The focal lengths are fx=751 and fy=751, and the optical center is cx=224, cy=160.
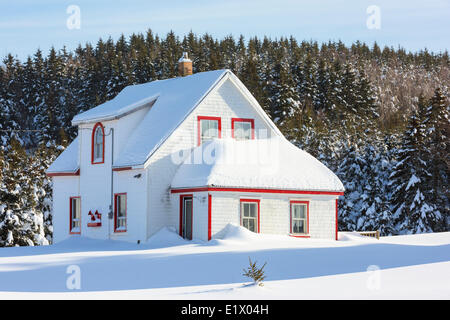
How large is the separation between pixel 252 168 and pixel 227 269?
395 inches

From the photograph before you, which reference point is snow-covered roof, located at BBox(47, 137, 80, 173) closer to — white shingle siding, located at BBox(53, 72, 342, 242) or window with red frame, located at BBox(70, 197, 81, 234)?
white shingle siding, located at BBox(53, 72, 342, 242)

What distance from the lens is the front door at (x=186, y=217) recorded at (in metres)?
33.0

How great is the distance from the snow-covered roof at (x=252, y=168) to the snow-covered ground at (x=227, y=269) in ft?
7.34

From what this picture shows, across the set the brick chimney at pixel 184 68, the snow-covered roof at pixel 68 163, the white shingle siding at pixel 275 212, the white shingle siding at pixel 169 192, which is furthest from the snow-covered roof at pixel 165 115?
the snow-covered roof at pixel 68 163

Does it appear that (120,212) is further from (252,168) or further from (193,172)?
(252,168)

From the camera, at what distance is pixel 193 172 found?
33000mm

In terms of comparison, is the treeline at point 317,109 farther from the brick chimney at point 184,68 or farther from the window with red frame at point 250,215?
the window with red frame at point 250,215

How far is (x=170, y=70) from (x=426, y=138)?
2413 inches

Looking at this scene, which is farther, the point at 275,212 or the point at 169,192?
the point at 169,192

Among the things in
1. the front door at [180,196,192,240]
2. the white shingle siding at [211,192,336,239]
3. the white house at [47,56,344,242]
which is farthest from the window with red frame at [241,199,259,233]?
the front door at [180,196,192,240]

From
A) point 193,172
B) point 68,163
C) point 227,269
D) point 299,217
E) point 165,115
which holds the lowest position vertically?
point 227,269

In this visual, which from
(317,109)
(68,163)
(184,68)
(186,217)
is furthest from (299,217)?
(317,109)

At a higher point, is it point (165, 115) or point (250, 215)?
point (165, 115)

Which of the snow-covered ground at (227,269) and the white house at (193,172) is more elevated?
the white house at (193,172)
